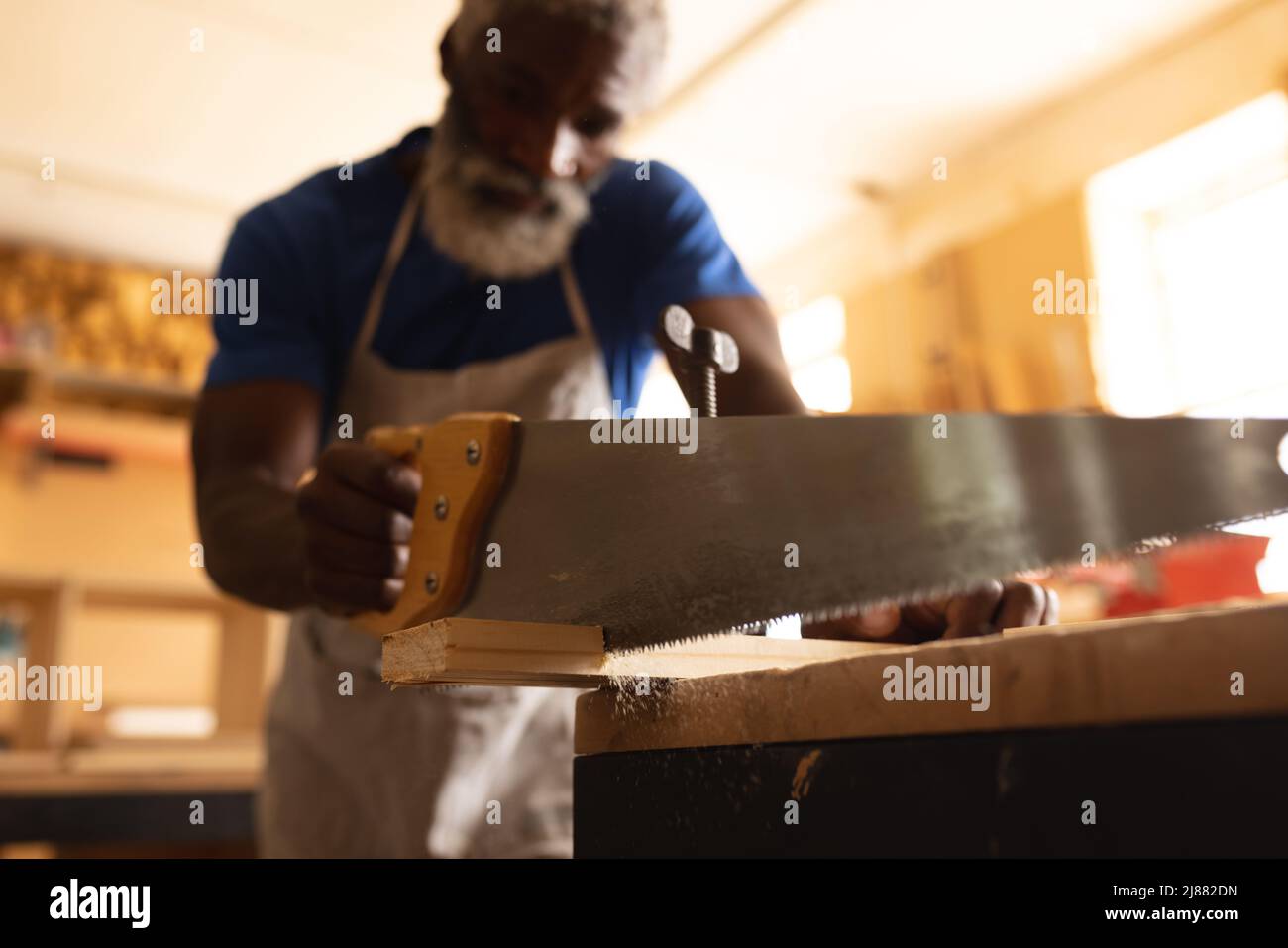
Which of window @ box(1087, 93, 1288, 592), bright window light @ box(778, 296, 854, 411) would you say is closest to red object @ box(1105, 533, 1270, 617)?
window @ box(1087, 93, 1288, 592)

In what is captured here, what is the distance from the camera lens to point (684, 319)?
0.68m

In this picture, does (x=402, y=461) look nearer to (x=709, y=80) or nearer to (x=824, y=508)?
(x=824, y=508)

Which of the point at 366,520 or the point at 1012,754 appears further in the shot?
the point at 366,520

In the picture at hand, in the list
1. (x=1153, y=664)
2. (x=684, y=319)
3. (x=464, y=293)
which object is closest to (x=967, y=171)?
(x=464, y=293)

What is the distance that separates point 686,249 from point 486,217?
0.24 m

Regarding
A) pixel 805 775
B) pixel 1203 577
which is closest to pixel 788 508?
pixel 805 775

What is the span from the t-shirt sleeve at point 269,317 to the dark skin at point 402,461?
2cm

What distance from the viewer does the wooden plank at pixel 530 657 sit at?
593 mm

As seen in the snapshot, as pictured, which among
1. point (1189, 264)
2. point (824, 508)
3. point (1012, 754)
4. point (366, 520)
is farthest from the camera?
point (1189, 264)

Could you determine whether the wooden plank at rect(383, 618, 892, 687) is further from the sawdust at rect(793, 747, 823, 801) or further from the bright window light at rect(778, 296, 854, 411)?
the bright window light at rect(778, 296, 854, 411)

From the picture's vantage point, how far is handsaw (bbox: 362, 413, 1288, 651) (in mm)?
543

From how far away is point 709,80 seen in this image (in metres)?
3.04

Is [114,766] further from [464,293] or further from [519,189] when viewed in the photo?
[519,189]

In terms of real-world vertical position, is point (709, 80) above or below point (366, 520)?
above
